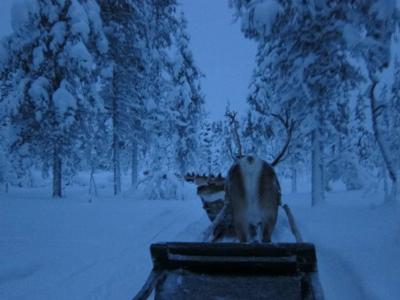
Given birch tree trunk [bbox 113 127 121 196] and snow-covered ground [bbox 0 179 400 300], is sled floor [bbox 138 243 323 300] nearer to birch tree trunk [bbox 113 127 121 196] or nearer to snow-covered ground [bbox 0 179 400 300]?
snow-covered ground [bbox 0 179 400 300]

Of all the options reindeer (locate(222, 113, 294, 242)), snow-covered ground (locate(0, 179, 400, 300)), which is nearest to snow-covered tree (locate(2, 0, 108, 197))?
snow-covered ground (locate(0, 179, 400, 300))

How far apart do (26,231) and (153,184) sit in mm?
9659

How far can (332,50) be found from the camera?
960 cm

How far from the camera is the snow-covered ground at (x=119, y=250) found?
3.89 m

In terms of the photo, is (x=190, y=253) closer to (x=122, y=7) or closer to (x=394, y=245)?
(x=394, y=245)

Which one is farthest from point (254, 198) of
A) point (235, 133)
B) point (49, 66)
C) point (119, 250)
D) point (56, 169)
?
point (56, 169)

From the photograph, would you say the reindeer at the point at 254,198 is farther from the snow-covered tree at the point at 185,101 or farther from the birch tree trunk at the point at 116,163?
the snow-covered tree at the point at 185,101

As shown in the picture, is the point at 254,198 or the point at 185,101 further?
the point at 185,101

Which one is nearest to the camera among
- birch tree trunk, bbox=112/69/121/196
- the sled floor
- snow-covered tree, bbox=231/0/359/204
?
the sled floor

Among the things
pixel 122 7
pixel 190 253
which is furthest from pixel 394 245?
pixel 122 7

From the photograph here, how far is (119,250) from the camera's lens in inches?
226

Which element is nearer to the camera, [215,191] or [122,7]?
[215,191]

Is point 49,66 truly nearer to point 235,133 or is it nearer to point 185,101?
point 235,133

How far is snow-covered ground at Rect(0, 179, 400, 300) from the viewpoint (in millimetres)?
3889
